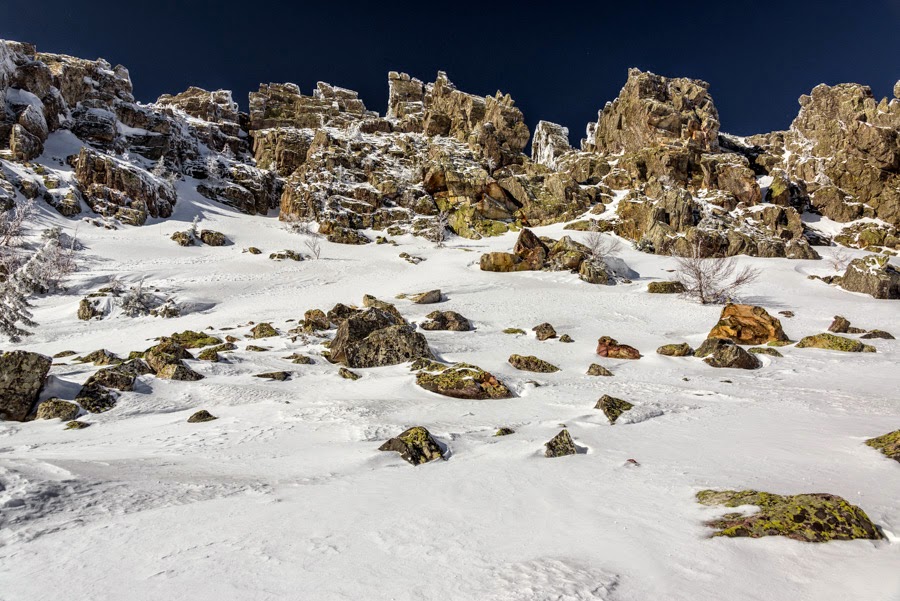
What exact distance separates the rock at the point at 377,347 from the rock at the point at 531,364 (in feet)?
9.82

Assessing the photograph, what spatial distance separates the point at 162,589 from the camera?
9.31ft

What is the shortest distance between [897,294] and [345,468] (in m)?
36.7

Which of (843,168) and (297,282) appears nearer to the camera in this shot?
(297,282)

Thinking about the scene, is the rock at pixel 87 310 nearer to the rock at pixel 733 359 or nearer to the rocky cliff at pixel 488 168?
the rock at pixel 733 359

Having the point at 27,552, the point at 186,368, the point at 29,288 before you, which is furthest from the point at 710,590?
the point at 29,288

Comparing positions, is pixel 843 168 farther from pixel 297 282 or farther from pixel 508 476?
pixel 508 476

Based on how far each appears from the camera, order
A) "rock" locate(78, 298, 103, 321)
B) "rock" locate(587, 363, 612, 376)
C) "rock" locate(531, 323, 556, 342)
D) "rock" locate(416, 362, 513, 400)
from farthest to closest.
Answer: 1. "rock" locate(78, 298, 103, 321)
2. "rock" locate(531, 323, 556, 342)
3. "rock" locate(587, 363, 612, 376)
4. "rock" locate(416, 362, 513, 400)

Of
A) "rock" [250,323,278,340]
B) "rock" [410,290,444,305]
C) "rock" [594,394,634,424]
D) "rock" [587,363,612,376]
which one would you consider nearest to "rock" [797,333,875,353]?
"rock" [587,363,612,376]

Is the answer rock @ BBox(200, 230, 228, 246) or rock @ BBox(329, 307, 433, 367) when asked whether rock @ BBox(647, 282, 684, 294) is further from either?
rock @ BBox(200, 230, 228, 246)

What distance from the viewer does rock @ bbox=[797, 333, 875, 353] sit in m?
15.7

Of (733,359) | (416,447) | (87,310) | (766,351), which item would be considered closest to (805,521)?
(416,447)

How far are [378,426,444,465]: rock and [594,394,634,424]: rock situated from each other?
13.5 ft

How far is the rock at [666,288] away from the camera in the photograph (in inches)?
1200

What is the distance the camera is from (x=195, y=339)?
17.2 metres
